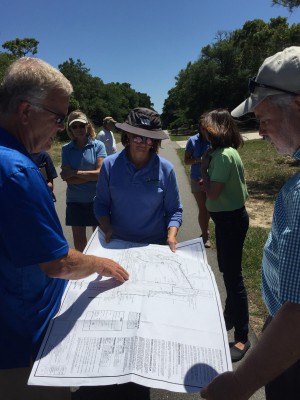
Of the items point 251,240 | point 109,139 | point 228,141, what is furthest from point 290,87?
point 109,139

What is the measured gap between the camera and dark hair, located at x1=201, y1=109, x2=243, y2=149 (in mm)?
2896

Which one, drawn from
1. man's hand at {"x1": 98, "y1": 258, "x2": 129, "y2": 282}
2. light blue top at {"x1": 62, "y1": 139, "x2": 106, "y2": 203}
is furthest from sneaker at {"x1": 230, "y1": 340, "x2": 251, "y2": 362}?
light blue top at {"x1": 62, "y1": 139, "x2": 106, "y2": 203}

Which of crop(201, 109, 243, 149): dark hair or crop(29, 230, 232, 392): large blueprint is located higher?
crop(201, 109, 243, 149): dark hair

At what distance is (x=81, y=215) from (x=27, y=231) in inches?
118

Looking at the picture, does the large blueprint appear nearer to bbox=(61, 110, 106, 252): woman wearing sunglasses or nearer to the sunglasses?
bbox=(61, 110, 106, 252): woman wearing sunglasses

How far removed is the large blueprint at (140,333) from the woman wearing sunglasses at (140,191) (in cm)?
63

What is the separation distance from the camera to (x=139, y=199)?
2416mm

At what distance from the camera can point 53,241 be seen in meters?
1.27

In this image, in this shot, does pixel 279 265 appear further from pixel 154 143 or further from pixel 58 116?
pixel 154 143

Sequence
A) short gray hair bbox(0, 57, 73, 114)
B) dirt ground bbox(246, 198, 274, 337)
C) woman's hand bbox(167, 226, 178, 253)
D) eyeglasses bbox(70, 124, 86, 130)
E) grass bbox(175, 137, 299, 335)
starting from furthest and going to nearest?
1. dirt ground bbox(246, 198, 274, 337)
2. eyeglasses bbox(70, 124, 86, 130)
3. grass bbox(175, 137, 299, 335)
4. woman's hand bbox(167, 226, 178, 253)
5. short gray hair bbox(0, 57, 73, 114)

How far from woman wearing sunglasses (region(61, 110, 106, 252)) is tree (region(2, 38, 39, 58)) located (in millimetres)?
52274

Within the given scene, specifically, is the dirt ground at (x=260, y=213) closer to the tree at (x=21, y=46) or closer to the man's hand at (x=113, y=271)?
the man's hand at (x=113, y=271)

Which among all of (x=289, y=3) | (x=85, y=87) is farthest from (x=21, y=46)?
(x=289, y=3)

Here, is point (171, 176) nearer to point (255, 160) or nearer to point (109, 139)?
point (109, 139)
